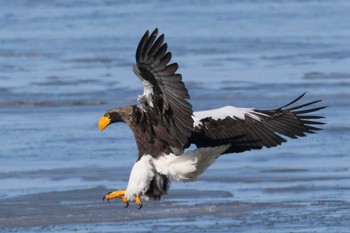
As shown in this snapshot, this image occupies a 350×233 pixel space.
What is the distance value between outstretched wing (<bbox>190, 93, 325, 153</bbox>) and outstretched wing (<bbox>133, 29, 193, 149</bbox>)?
17.4 inches

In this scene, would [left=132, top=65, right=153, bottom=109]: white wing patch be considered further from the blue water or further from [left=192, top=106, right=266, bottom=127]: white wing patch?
the blue water

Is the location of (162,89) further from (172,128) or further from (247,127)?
(247,127)

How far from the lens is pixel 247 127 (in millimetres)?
6738

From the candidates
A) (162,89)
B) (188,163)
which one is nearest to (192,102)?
(188,163)

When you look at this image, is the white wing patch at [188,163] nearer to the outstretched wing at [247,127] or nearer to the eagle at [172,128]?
the eagle at [172,128]

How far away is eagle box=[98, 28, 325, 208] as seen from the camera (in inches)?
226

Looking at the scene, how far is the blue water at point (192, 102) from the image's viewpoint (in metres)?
7.74

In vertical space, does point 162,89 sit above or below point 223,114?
above

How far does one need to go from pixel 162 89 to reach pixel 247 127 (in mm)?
1078

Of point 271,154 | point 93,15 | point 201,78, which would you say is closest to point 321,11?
point 93,15

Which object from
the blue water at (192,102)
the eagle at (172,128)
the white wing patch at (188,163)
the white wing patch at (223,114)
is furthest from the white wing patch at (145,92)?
the blue water at (192,102)

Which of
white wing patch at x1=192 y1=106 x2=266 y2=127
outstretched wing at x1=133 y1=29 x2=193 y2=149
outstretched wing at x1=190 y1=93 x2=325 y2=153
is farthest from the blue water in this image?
outstretched wing at x1=133 y1=29 x2=193 y2=149

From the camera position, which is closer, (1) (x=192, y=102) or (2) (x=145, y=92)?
(2) (x=145, y=92)

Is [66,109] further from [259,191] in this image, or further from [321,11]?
[321,11]
